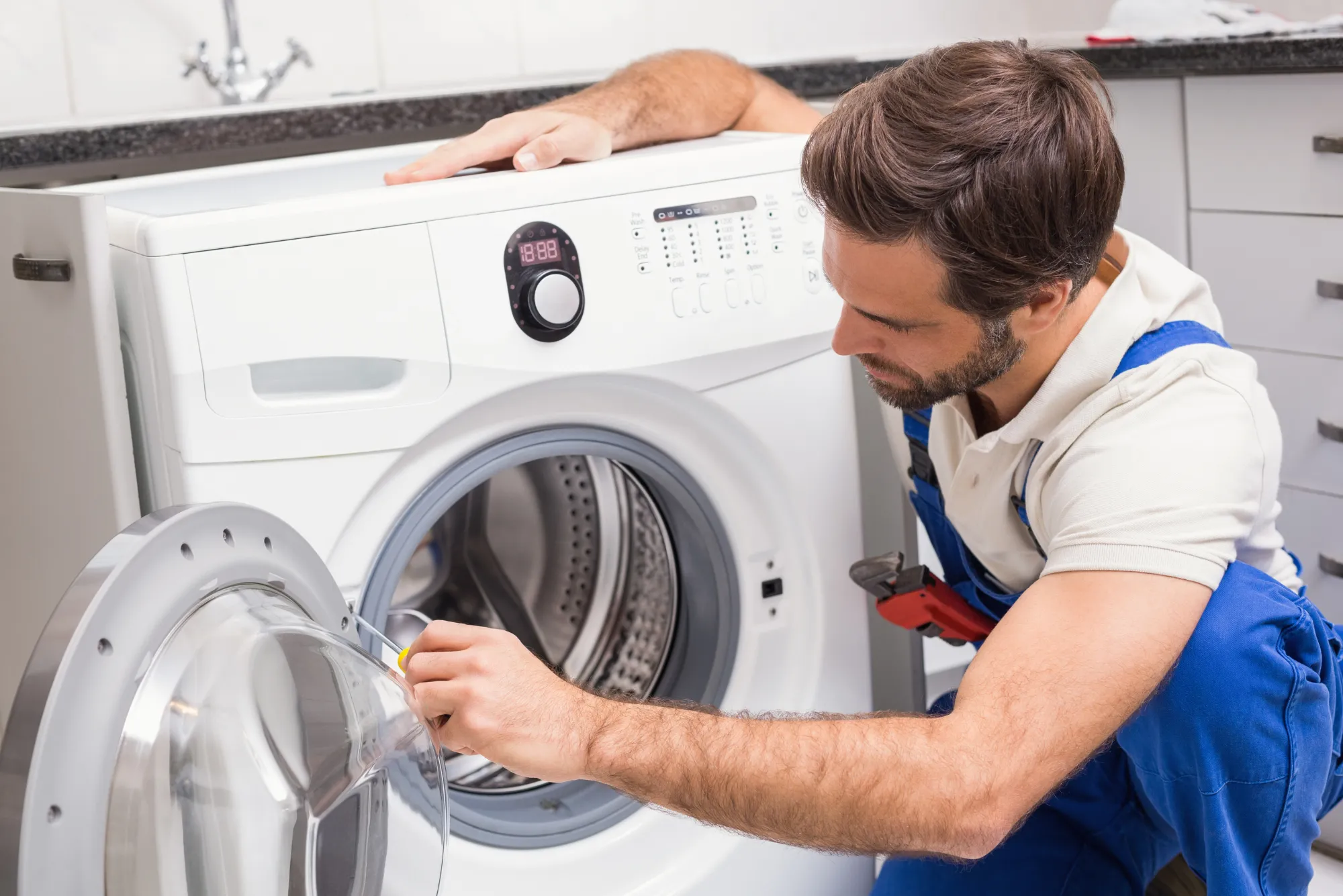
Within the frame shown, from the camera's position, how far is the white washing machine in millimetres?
681

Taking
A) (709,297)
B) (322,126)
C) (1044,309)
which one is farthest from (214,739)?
(322,126)

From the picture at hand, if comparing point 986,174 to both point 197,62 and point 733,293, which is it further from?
point 197,62

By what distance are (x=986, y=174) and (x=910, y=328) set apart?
0.13m

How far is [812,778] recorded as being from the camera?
833mm

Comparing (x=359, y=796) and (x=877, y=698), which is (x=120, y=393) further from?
(x=877, y=698)

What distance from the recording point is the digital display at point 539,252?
3.18ft

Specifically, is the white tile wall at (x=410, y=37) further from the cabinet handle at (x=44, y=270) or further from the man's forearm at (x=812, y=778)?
the man's forearm at (x=812, y=778)

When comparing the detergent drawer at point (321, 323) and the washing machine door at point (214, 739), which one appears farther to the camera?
the detergent drawer at point (321, 323)

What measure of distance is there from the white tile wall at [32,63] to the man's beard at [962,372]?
1.23m

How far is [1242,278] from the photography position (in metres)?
1.68

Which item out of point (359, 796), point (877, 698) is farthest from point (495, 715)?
point (877, 698)

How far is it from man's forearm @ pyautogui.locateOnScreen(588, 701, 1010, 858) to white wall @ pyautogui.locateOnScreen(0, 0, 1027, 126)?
1.02 m

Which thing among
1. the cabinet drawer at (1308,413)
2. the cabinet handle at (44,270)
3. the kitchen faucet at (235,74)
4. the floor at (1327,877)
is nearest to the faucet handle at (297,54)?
the kitchen faucet at (235,74)

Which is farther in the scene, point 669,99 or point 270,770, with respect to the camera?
point 669,99
